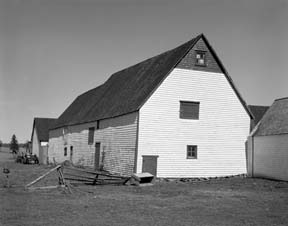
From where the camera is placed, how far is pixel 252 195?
1844cm

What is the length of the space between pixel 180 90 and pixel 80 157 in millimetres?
14618

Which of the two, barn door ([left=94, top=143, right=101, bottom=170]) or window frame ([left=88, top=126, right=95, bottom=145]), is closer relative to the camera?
barn door ([left=94, top=143, right=101, bottom=170])

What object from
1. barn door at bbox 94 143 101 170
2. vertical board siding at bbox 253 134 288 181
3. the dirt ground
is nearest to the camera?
the dirt ground

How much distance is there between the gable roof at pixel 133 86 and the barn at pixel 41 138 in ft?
61.5

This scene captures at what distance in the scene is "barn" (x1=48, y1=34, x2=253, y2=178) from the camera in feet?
85.5

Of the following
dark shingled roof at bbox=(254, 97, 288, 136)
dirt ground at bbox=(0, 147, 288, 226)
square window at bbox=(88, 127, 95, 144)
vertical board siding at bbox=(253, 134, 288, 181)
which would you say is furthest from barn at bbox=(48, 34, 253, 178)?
dirt ground at bbox=(0, 147, 288, 226)

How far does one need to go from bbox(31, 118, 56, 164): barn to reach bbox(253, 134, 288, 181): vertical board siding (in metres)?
35.3

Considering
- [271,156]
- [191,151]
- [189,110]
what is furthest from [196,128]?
[271,156]

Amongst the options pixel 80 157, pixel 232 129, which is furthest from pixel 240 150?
pixel 80 157

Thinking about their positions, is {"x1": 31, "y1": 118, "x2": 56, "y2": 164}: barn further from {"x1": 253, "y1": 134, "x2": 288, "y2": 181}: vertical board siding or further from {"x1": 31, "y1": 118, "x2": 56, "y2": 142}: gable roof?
{"x1": 253, "y1": 134, "x2": 288, "y2": 181}: vertical board siding

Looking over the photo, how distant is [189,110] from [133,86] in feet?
19.5

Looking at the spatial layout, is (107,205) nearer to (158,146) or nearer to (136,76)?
Answer: (158,146)

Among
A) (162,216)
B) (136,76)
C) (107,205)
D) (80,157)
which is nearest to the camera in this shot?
(162,216)

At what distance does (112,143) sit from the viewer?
29.6 metres
